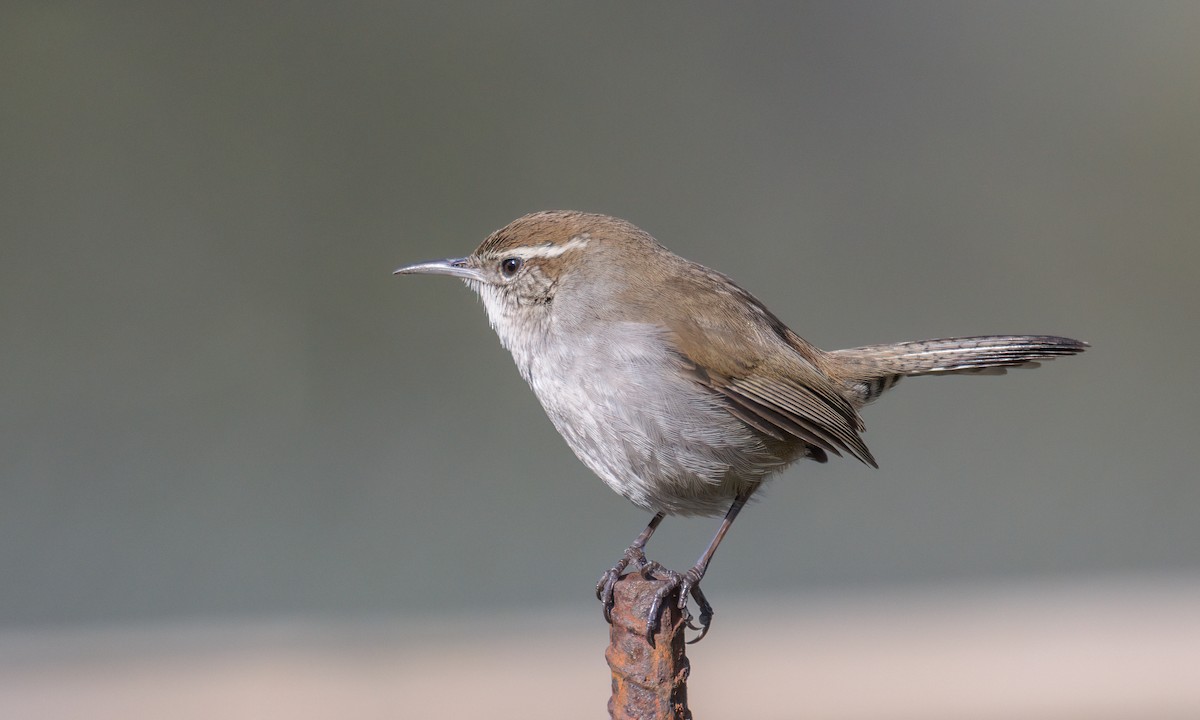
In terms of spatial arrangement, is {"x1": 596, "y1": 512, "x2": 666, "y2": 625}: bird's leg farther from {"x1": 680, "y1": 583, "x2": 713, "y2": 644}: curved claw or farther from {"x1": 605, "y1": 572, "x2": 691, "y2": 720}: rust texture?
{"x1": 605, "y1": 572, "x2": 691, "y2": 720}: rust texture

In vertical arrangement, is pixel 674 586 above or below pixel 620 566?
below

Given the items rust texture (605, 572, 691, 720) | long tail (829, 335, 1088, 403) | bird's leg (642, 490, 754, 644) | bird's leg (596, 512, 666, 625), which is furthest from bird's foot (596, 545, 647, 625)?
long tail (829, 335, 1088, 403)

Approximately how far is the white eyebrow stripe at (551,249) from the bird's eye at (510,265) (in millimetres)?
17

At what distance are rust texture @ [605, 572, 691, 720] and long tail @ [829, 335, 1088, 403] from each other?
109cm

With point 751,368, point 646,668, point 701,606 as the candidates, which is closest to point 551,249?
point 751,368

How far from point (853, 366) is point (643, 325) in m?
0.67

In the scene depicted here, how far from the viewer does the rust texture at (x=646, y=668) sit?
158 centimetres

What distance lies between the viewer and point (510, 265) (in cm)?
230

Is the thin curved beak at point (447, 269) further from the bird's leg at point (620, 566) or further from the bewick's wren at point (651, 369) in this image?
the bird's leg at point (620, 566)

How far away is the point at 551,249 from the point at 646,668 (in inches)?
37.7

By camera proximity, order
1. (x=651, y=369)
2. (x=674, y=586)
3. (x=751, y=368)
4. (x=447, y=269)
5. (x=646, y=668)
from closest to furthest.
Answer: (x=646, y=668), (x=674, y=586), (x=651, y=369), (x=751, y=368), (x=447, y=269)

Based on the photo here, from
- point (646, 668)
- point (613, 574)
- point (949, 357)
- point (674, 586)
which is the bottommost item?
point (646, 668)

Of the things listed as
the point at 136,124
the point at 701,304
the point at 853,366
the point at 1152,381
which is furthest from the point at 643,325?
the point at 1152,381

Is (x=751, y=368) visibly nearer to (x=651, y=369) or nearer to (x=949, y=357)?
(x=651, y=369)
